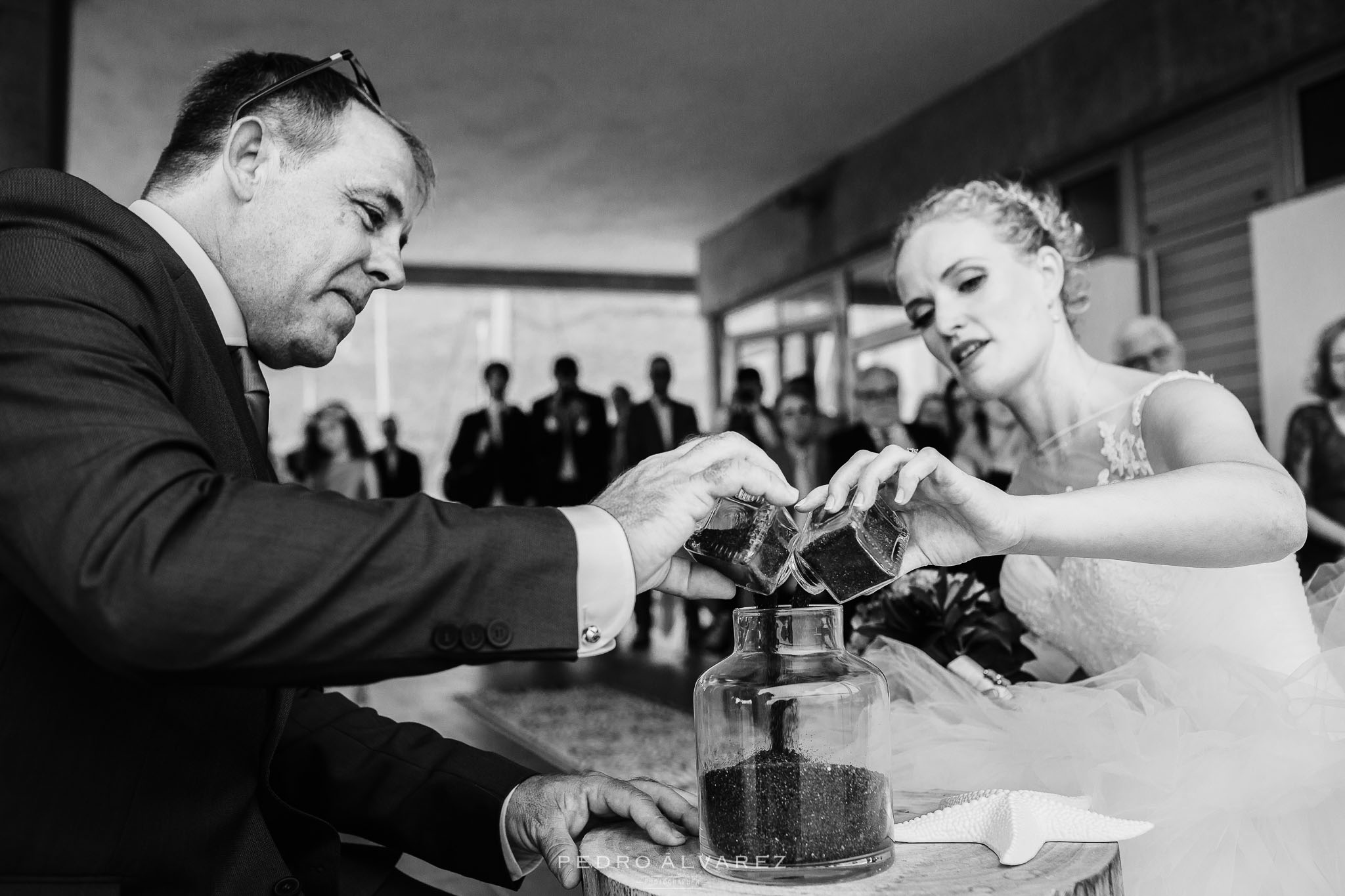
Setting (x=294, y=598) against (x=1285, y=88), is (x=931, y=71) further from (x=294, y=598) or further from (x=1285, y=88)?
(x=294, y=598)

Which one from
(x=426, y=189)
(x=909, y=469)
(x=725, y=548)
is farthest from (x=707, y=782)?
(x=426, y=189)

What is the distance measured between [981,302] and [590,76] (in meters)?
6.39

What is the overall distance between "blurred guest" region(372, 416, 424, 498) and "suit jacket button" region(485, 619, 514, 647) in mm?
8101

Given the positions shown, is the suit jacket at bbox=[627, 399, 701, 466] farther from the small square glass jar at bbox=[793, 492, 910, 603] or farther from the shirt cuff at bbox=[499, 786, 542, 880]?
the small square glass jar at bbox=[793, 492, 910, 603]

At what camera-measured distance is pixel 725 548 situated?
112 centimetres

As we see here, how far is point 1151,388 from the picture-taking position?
1.69 m

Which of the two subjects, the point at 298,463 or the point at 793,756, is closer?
the point at 793,756

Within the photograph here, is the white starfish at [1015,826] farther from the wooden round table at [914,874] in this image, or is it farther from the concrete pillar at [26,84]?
the concrete pillar at [26,84]

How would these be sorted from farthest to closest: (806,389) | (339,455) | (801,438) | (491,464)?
(491,464) → (339,455) → (806,389) → (801,438)

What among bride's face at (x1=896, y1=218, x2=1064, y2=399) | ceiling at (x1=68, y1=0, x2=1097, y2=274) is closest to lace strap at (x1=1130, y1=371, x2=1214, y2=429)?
bride's face at (x1=896, y1=218, x2=1064, y2=399)

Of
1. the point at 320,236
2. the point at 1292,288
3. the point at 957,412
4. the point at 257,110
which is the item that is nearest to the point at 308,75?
the point at 257,110

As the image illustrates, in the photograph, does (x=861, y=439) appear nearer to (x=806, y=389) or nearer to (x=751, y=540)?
(x=806, y=389)

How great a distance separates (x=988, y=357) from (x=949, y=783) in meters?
0.71

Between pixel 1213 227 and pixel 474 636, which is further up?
pixel 1213 227
